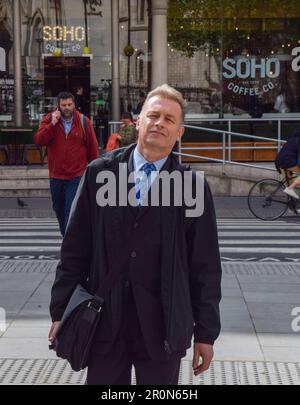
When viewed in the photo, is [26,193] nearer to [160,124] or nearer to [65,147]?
[65,147]

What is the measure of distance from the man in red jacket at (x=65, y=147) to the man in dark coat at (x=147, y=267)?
20.2ft

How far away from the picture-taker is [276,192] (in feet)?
49.5

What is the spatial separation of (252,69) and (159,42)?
2415 millimetres

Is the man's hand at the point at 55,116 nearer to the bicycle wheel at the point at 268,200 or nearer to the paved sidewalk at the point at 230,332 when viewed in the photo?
the paved sidewalk at the point at 230,332

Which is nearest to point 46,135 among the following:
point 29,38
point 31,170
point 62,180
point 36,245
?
point 62,180

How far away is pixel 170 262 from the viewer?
13.2 ft

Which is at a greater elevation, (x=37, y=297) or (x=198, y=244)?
(x=198, y=244)

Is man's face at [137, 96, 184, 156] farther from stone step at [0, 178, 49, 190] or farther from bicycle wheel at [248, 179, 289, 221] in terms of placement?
stone step at [0, 178, 49, 190]

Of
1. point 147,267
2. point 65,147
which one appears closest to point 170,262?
point 147,267

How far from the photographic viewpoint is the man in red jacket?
Result: 407 inches

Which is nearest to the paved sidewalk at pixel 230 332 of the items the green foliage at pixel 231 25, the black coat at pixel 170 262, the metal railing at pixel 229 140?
the black coat at pixel 170 262

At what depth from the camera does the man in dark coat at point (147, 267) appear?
158 inches

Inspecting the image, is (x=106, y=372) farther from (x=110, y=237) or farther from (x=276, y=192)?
(x=276, y=192)
